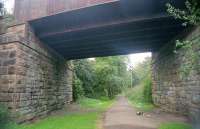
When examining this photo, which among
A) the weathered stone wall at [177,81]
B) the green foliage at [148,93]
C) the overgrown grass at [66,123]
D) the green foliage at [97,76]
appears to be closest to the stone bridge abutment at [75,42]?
the weathered stone wall at [177,81]

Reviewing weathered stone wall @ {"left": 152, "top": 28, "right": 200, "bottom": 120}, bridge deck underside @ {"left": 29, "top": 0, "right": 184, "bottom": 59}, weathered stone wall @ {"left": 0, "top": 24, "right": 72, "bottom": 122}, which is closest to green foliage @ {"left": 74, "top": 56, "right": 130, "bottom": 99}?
weathered stone wall @ {"left": 152, "top": 28, "right": 200, "bottom": 120}

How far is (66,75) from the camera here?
1884 cm

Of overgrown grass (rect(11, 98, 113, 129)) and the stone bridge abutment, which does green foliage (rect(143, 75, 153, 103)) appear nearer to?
the stone bridge abutment

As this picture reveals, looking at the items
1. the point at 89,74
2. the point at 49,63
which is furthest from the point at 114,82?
the point at 49,63

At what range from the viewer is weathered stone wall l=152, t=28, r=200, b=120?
943cm

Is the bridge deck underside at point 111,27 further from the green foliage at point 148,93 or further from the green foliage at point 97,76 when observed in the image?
the green foliage at point 97,76

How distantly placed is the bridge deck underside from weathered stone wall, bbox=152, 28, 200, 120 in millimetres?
1158

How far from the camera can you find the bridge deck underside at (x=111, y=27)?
9828 mm

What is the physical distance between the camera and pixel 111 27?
11000 millimetres

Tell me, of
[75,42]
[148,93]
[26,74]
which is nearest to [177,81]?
[75,42]

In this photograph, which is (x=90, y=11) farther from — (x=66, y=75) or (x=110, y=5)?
(x=66, y=75)

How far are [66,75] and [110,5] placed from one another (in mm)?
10351

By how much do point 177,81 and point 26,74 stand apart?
8.03 m

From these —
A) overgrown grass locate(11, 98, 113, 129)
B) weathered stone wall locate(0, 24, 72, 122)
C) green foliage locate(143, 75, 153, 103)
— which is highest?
weathered stone wall locate(0, 24, 72, 122)
